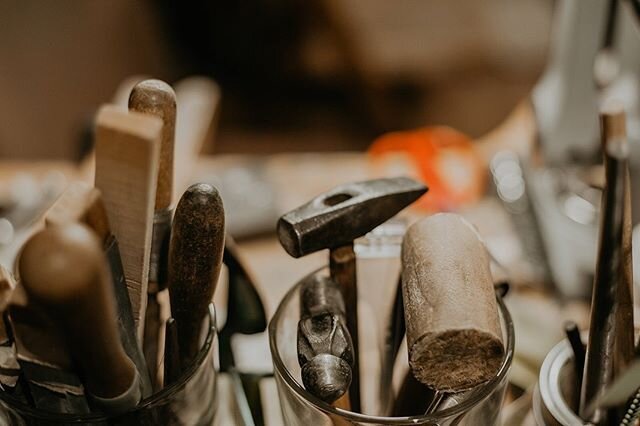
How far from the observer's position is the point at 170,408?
12.8 inches

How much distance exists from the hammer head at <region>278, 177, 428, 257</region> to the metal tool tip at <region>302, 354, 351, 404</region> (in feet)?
0.19

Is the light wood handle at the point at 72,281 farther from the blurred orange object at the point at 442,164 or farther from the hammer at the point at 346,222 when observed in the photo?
the blurred orange object at the point at 442,164

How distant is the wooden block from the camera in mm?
251

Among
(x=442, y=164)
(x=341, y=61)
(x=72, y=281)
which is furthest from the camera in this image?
(x=341, y=61)

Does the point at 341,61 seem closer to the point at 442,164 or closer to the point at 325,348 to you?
the point at 442,164

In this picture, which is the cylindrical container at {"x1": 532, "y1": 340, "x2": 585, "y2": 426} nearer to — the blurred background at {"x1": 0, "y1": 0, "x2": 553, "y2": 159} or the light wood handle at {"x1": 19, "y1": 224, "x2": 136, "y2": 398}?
the light wood handle at {"x1": 19, "y1": 224, "x2": 136, "y2": 398}

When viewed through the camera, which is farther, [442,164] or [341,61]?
[341,61]

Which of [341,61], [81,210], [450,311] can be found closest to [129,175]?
[81,210]

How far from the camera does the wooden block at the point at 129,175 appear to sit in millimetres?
251

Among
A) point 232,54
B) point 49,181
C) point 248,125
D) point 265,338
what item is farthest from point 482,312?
point 232,54

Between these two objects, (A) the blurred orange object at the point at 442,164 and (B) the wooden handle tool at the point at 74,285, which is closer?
(B) the wooden handle tool at the point at 74,285

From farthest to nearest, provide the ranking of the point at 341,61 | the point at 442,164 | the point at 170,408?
the point at 341,61, the point at 442,164, the point at 170,408

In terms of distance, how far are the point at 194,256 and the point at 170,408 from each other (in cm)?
7

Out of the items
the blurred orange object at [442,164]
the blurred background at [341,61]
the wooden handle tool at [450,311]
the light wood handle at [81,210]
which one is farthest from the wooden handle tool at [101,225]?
the blurred background at [341,61]
